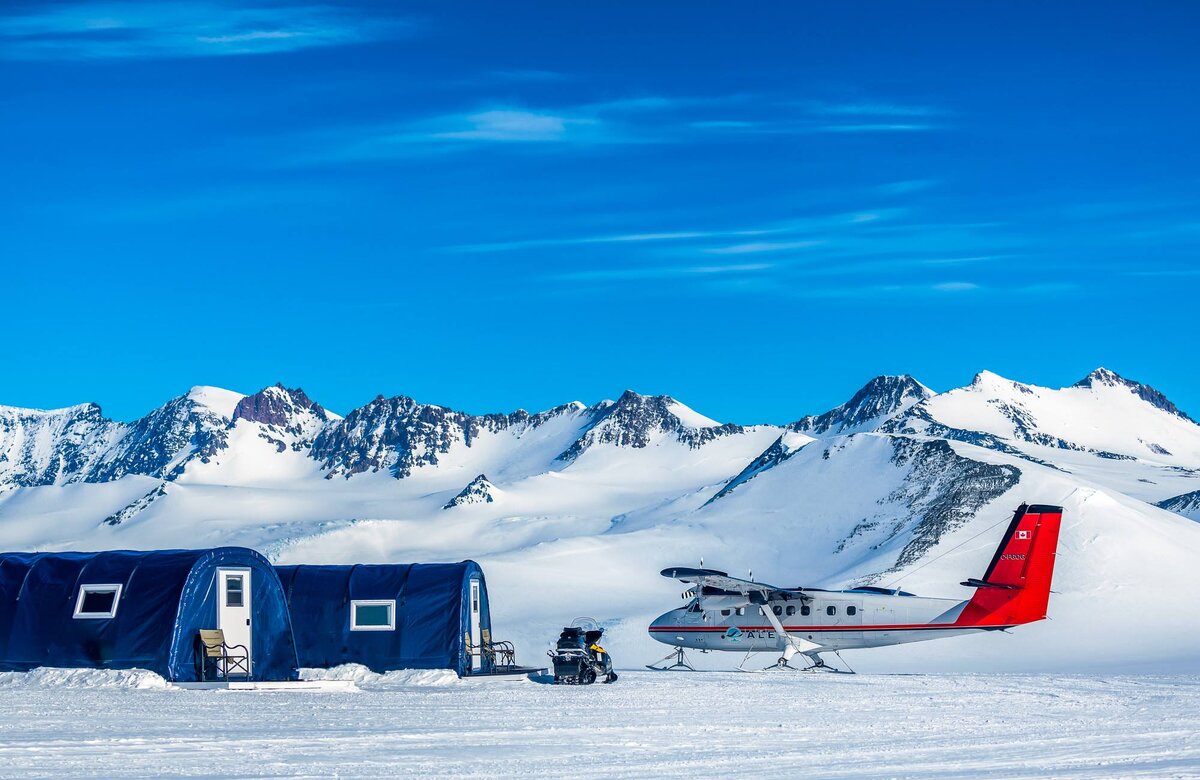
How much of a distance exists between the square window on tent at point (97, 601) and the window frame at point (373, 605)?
6.10 meters

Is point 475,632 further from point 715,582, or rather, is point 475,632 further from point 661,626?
point 661,626

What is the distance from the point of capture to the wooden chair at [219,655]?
1267 inches

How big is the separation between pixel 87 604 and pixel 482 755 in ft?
54.6

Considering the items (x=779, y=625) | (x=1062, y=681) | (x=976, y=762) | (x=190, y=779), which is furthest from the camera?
(x=779, y=625)

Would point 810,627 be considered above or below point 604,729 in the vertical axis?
above

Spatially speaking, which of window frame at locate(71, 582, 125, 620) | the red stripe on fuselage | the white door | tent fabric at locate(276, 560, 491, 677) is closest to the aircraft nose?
the red stripe on fuselage

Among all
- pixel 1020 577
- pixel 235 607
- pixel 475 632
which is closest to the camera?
pixel 235 607

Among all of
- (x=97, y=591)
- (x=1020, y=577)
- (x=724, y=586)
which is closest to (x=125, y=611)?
(x=97, y=591)

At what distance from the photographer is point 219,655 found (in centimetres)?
3247

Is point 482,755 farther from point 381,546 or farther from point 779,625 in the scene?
point 381,546

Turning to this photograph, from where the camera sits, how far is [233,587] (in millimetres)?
33719

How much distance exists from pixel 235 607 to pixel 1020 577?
69.1ft

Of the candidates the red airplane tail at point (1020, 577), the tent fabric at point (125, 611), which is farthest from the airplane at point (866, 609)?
the tent fabric at point (125, 611)

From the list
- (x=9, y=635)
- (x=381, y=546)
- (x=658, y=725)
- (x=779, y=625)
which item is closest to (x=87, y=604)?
(x=9, y=635)
